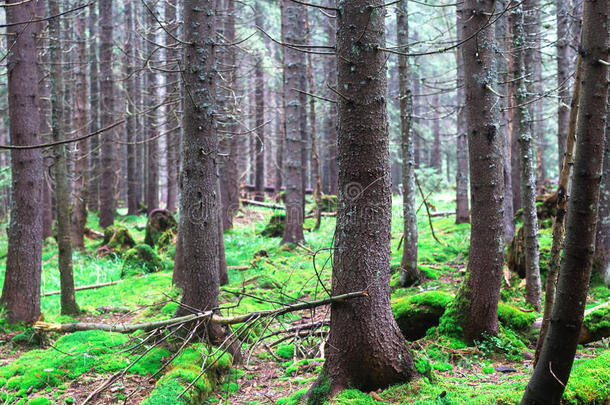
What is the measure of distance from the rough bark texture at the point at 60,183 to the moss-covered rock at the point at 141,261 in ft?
11.8

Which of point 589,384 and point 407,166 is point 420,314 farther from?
point 407,166

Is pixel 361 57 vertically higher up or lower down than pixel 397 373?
higher up

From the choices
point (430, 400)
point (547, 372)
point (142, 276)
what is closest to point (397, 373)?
point (430, 400)

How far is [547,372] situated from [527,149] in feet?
15.7

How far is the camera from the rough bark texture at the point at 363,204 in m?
3.43

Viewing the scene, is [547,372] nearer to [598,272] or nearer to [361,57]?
[361,57]

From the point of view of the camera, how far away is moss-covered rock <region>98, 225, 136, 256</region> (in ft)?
46.4

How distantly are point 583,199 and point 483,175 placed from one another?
112 inches

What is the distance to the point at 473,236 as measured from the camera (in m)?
5.52

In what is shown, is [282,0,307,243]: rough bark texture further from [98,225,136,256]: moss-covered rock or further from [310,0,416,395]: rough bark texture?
[310,0,416,395]: rough bark texture

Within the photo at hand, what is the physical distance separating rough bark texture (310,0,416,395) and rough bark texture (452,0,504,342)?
230 centimetres

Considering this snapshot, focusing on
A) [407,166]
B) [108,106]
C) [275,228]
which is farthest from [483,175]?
[108,106]

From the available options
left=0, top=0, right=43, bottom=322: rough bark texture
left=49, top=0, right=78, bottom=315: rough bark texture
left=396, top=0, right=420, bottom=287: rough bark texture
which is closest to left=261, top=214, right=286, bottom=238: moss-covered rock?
left=396, top=0, right=420, bottom=287: rough bark texture

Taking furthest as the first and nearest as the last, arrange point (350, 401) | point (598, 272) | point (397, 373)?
point (598, 272) < point (397, 373) < point (350, 401)
